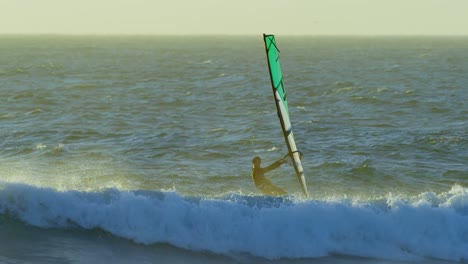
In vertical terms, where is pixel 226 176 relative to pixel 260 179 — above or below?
below

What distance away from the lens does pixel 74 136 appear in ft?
68.6

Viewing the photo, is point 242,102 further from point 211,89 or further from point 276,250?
point 276,250

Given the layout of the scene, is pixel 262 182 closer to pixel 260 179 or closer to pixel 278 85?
pixel 260 179

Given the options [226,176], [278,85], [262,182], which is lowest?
[226,176]

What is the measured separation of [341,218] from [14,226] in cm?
479

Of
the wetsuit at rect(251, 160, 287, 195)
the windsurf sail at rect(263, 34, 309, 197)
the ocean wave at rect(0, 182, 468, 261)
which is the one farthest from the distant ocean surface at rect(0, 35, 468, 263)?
the windsurf sail at rect(263, 34, 309, 197)

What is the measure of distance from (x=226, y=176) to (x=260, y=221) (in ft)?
16.9

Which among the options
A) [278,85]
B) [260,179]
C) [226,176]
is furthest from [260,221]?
[226,176]

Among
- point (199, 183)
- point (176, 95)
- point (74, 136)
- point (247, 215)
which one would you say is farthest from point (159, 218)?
point (176, 95)

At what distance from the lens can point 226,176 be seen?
1605 cm

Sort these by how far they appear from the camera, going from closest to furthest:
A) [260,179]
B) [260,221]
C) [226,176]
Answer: [260,221] → [260,179] → [226,176]

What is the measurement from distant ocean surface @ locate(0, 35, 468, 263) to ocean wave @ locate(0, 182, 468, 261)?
0.02 m

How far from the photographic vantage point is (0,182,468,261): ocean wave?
10.6 metres

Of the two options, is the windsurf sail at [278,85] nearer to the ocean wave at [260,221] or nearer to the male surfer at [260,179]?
the male surfer at [260,179]
